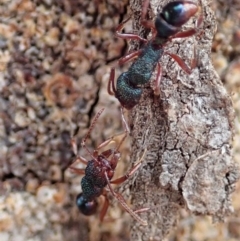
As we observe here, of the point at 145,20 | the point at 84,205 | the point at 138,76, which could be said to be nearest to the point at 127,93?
the point at 138,76

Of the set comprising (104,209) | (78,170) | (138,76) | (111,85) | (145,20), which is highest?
(145,20)

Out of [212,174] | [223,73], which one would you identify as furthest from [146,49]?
[223,73]

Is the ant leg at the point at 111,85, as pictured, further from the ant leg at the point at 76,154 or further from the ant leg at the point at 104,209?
the ant leg at the point at 104,209

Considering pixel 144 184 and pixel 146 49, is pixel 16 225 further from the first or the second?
pixel 146 49

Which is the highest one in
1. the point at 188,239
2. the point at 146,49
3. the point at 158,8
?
the point at 158,8

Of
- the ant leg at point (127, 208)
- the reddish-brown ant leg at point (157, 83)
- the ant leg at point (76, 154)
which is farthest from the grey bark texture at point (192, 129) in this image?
the ant leg at point (76, 154)

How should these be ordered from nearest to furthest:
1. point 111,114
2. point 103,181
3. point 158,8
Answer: point 158,8
point 103,181
point 111,114

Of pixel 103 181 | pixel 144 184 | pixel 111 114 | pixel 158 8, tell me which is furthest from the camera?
pixel 111 114

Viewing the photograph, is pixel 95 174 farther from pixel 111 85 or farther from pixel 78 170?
pixel 111 85
